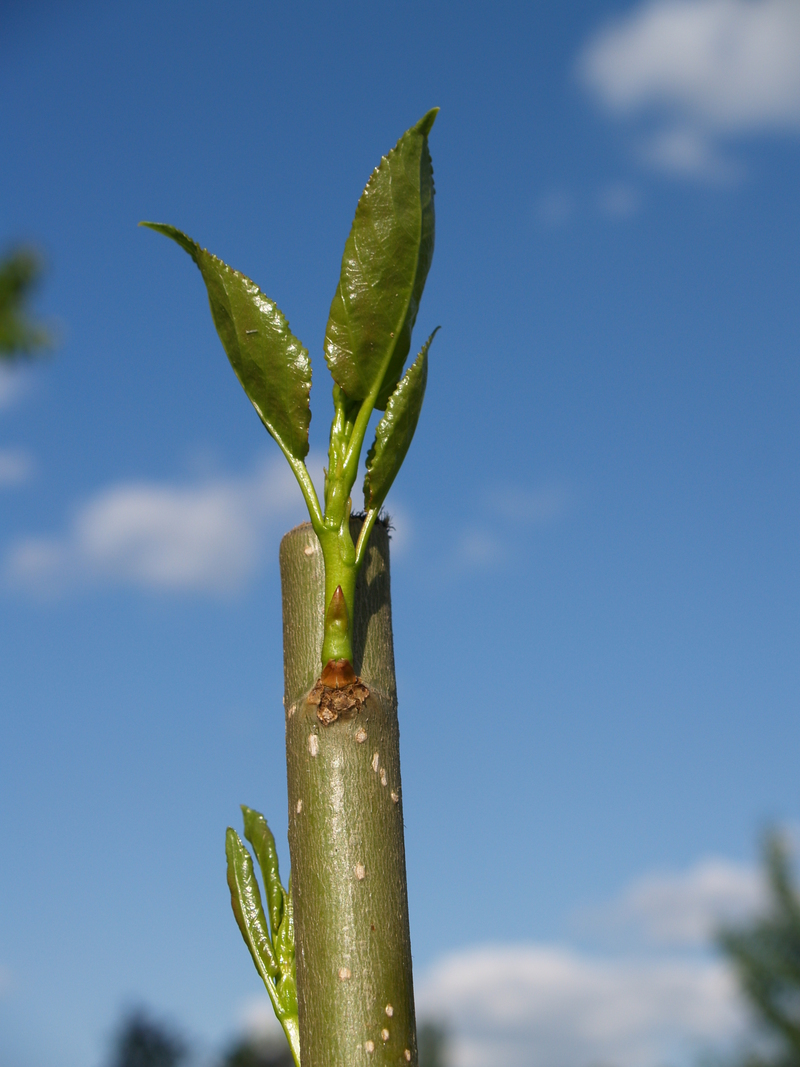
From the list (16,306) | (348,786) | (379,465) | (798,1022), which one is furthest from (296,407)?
(798,1022)

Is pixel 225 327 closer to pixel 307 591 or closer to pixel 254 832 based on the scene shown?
pixel 307 591

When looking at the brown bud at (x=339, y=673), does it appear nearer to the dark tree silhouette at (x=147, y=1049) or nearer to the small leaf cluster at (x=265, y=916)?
the small leaf cluster at (x=265, y=916)

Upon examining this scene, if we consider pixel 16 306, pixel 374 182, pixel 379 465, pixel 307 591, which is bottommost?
pixel 307 591

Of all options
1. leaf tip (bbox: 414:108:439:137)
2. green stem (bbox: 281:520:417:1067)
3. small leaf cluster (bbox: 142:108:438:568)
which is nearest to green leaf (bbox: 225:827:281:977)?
green stem (bbox: 281:520:417:1067)

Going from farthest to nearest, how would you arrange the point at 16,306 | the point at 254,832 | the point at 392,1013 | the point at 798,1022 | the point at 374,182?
the point at 798,1022
the point at 16,306
the point at 254,832
the point at 374,182
the point at 392,1013

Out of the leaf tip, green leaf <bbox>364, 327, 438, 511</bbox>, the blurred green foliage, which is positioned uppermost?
the blurred green foliage

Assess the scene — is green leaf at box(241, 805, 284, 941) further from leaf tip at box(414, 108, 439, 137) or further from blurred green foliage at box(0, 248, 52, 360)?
blurred green foliage at box(0, 248, 52, 360)
